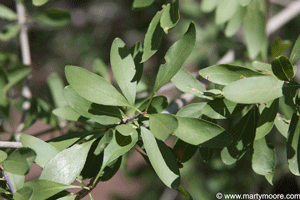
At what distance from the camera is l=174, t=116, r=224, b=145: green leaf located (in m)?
0.62

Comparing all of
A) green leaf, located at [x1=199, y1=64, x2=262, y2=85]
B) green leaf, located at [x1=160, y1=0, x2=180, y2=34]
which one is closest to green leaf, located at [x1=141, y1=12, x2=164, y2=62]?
green leaf, located at [x1=160, y1=0, x2=180, y2=34]

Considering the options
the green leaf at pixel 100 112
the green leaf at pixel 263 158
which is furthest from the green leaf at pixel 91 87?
the green leaf at pixel 263 158

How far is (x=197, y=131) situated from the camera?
62cm

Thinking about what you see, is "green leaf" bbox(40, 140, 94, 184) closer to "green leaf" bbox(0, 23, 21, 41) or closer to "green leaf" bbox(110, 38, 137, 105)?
"green leaf" bbox(110, 38, 137, 105)

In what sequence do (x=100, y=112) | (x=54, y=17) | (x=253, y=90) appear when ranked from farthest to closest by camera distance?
1. (x=54, y=17)
2. (x=100, y=112)
3. (x=253, y=90)

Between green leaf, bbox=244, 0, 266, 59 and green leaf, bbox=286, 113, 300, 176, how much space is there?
508mm

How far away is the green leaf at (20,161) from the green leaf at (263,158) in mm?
513

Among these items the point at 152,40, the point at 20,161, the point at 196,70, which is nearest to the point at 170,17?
the point at 152,40

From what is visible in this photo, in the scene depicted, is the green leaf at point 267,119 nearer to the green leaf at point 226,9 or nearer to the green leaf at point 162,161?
the green leaf at point 162,161

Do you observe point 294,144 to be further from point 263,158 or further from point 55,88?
point 55,88

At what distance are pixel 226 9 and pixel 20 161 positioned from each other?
0.83 metres

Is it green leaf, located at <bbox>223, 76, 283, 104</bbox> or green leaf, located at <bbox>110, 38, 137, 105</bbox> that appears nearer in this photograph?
green leaf, located at <bbox>223, 76, 283, 104</bbox>

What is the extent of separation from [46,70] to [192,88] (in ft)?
12.6

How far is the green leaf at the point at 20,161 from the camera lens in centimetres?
61
